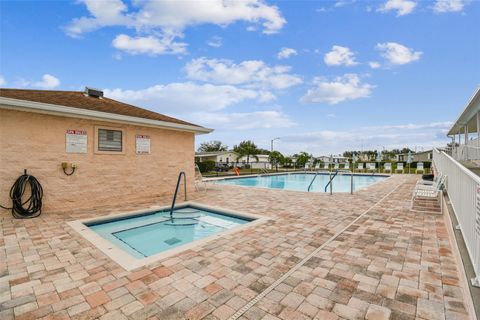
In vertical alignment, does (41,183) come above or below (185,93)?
below

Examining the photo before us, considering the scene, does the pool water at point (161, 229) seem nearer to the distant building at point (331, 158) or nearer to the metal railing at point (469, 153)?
the metal railing at point (469, 153)

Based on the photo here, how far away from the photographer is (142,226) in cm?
621

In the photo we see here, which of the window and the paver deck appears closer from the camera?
the paver deck

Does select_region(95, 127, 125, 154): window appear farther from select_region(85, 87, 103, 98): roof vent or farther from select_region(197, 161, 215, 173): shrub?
select_region(197, 161, 215, 173): shrub

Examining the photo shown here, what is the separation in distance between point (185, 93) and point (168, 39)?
19.4 ft

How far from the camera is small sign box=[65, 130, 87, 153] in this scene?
22.8 ft

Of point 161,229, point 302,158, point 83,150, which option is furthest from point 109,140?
point 302,158

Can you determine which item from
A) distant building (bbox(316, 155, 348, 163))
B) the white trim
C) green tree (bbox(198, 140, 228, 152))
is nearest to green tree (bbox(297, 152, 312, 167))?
distant building (bbox(316, 155, 348, 163))

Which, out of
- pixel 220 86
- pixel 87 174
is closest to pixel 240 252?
pixel 87 174

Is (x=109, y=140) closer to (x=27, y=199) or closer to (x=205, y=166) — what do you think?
(x=27, y=199)

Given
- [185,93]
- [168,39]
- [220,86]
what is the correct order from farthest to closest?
[220,86] → [185,93] → [168,39]

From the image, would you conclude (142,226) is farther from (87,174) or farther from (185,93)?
(185,93)

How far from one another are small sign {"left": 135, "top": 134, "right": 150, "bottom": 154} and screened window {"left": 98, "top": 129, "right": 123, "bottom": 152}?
1.90 ft

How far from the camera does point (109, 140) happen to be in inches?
311
